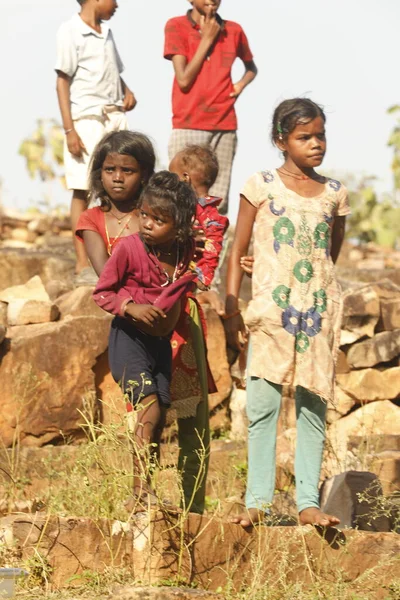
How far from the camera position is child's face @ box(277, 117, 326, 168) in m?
4.75

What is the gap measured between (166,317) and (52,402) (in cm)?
214

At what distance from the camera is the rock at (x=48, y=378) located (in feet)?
20.5

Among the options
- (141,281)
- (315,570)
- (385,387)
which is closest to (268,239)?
(141,281)

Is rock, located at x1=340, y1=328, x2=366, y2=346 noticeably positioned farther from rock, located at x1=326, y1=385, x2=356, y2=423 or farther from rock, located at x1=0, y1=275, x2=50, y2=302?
rock, located at x1=0, y1=275, x2=50, y2=302

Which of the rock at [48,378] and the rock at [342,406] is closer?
the rock at [48,378]

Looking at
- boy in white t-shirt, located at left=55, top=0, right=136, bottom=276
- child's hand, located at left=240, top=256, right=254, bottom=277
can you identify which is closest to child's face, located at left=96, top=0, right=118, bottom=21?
boy in white t-shirt, located at left=55, top=0, right=136, bottom=276

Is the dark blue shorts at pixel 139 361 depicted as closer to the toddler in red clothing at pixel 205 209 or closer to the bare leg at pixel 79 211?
the toddler in red clothing at pixel 205 209

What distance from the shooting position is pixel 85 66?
290 inches

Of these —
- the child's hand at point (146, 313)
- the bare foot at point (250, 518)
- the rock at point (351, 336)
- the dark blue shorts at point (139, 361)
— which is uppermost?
the child's hand at point (146, 313)

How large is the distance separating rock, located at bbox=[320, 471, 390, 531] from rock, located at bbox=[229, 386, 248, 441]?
1.70 metres

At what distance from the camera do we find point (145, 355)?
4.46m

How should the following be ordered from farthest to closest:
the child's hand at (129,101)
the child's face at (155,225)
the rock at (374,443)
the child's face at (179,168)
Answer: the child's hand at (129,101) < the rock at (374,443) < the child's face at (179,168) < the child's face at (155,225)

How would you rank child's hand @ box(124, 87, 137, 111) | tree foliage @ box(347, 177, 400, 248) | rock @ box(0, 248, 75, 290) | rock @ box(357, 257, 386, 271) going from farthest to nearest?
tree foliage @ box(347, 177, 400, 248) → rock @ box(357, 257, 386, 271) → rock @ box(0, 248, 75, 290) → child's hand @ box(124, 87, 137, 111)

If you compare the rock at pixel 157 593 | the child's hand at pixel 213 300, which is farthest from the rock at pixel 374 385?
the rock at pixel 157 593
